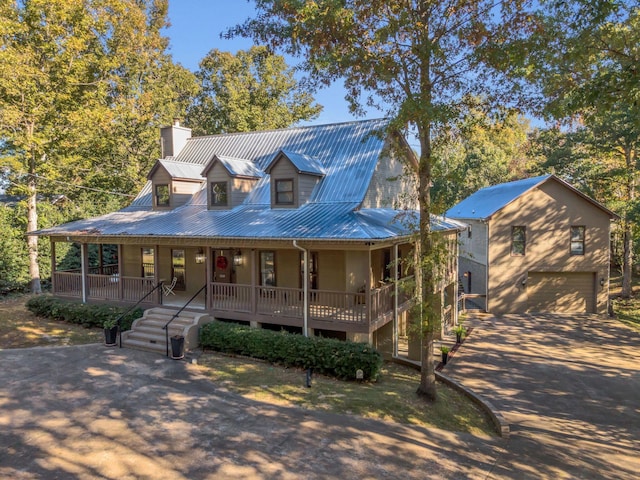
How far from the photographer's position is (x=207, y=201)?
19.0 m

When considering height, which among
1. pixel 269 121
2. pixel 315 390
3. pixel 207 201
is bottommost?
pixel 315 390

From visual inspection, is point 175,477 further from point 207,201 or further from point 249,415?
point 207,201

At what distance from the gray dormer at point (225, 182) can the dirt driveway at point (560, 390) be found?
1108 cm

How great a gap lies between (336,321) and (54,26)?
2163 centimetres

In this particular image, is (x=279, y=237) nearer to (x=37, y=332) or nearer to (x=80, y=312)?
(x=80, y=312)

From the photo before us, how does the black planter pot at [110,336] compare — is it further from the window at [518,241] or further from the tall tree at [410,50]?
the window at [518,241]

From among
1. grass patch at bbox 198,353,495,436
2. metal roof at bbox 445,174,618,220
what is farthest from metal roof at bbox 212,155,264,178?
metal roof at bbox 445,174,618,220

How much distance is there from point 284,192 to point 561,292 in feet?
62.9

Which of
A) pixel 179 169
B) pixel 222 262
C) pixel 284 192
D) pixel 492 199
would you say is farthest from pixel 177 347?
pixel 492 199

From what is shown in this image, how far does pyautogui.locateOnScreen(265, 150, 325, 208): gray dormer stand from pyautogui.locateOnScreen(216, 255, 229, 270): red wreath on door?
3.06m

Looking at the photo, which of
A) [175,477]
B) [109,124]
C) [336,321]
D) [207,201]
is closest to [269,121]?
[109,124]

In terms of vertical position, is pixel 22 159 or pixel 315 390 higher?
pixel 22 159

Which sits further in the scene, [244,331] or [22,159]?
[22,159]

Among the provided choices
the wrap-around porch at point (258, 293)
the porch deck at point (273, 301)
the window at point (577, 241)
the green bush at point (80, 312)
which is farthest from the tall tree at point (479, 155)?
the green bush at point (80, 312)
